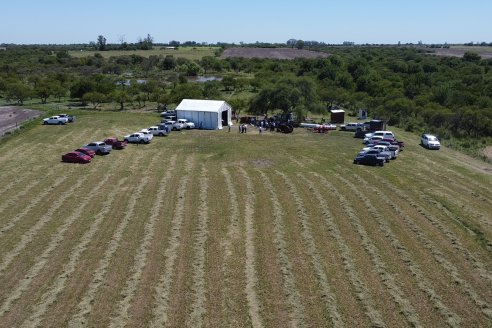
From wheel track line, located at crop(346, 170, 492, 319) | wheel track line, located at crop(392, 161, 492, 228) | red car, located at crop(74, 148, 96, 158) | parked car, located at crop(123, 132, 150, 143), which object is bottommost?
wheel track line, located at crop(346, 170, 492, 319)

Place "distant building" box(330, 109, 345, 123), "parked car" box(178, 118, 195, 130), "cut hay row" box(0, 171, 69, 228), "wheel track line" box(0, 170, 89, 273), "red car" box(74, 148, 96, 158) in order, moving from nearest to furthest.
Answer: "wheel track line" box(0, 170, 89, 273) → "cut hay row" box(0, 171, 69, 228) → "red car" box(74, 148, 96, 158) → "parked car" box(178, 118, 195, 130) → "distant building" box(330, 109, 345, 123)

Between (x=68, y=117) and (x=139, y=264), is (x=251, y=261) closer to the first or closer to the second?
(x=139, y=264)

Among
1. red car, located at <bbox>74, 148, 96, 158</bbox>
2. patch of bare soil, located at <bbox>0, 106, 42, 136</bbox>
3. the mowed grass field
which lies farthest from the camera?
patch of bare soil, located at <bbox>0, 106, 42, 136</bbox>

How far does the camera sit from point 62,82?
97500 millimetres

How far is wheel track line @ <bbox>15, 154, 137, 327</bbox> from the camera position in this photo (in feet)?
63.3

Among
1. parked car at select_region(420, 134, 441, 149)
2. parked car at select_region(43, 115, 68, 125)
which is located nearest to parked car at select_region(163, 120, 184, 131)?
parked car at select_region(43, 115, 68, 125)

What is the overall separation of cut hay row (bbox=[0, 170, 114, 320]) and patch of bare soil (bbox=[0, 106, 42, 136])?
31954 mm

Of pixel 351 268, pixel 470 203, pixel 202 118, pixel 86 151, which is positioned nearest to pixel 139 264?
pixel 351 268

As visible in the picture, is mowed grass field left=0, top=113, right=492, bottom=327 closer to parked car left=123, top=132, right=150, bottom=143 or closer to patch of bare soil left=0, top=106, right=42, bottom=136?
parked car left=123, top=132, right=150, bottom=143

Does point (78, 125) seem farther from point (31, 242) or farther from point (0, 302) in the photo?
point (0, 302)

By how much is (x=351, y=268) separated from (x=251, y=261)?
16.9 feet

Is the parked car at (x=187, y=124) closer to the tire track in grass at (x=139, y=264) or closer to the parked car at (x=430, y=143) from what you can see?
the tire track in grass at (x=139, y=264)

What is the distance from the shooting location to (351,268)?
75.3ft

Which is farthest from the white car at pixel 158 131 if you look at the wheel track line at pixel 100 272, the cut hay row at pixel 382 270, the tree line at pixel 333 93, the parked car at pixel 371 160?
the cut hay row at pixel 382 270
